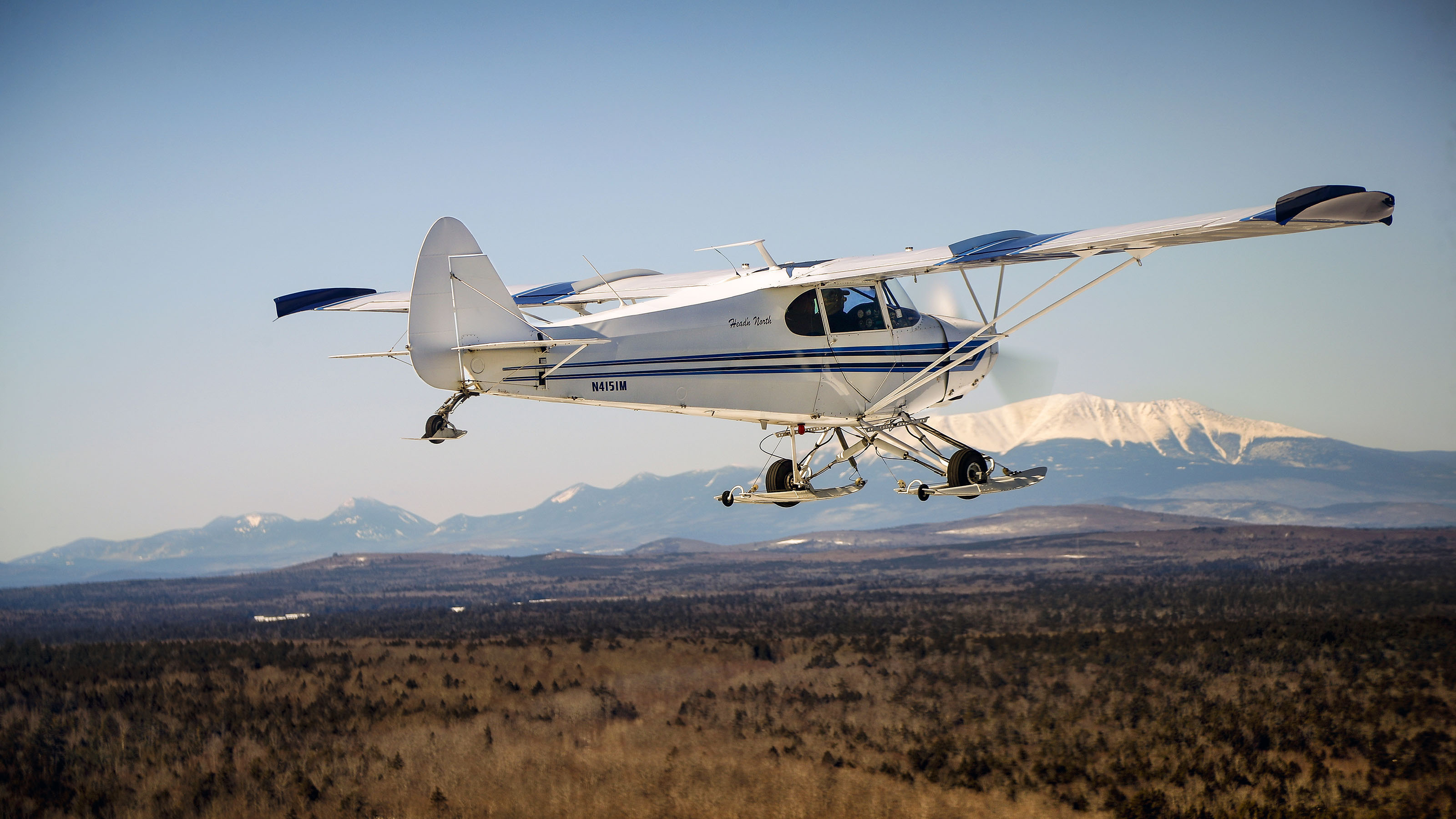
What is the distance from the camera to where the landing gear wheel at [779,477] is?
21672 millimetres

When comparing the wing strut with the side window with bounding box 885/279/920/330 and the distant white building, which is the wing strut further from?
the distant white building

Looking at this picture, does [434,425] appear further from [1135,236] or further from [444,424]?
[1135,236]

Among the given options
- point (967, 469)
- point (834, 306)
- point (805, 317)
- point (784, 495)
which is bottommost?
point (784, 495)

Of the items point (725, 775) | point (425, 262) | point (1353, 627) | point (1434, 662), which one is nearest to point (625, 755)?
point (725, 775)

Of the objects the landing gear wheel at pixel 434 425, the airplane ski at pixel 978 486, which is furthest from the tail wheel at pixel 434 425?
the airplane ski at pixel 978 486

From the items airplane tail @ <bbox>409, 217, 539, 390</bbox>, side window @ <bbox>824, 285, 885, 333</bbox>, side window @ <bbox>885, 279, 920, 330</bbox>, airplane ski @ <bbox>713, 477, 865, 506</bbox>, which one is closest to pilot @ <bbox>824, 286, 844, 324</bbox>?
side window @ <bbox>824, 285, 885, 333</bbox>

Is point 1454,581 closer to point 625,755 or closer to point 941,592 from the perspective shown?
point 941,592

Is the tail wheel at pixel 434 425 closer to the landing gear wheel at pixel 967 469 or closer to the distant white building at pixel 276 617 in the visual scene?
the landing gear wheel at pixel 967 469

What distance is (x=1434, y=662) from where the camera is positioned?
145ft

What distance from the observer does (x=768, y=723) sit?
4003 centimetres

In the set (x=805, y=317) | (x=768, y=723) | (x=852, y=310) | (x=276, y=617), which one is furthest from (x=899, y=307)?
(x=276, y=617)

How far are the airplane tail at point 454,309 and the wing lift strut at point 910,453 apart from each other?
Answer: 214 inches

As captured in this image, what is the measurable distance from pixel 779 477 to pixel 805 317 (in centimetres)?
372

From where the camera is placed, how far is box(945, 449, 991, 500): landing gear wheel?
2086cm
